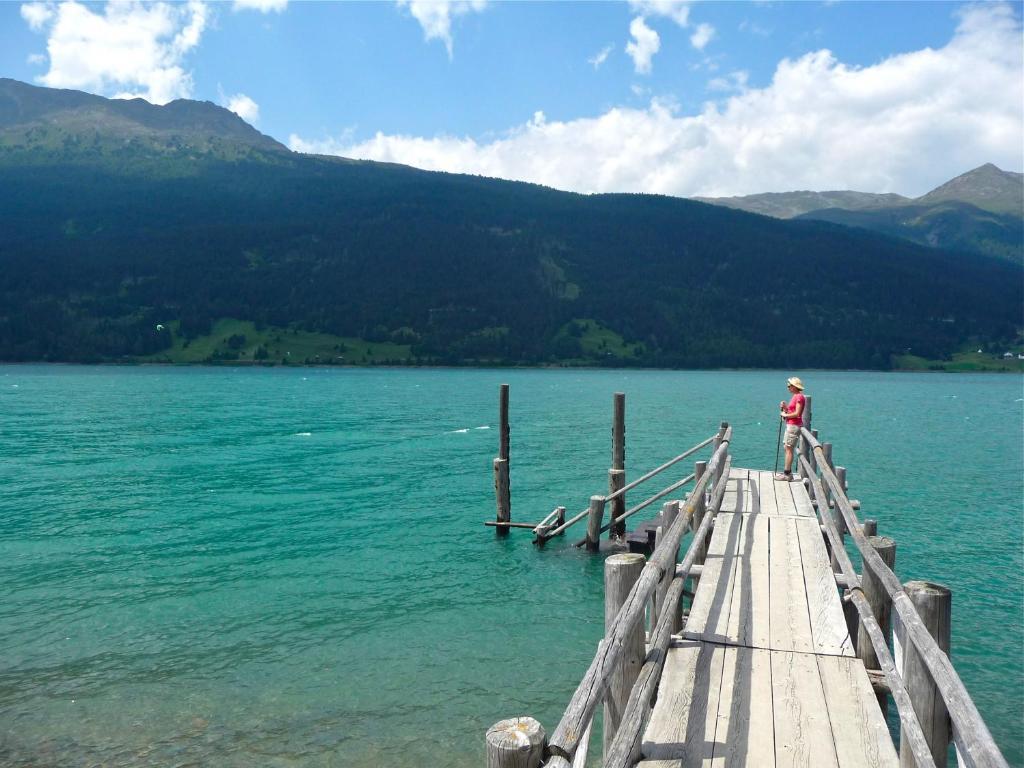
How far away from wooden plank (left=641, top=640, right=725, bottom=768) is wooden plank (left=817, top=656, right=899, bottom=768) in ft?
3.09

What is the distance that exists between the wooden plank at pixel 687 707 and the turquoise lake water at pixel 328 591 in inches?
172

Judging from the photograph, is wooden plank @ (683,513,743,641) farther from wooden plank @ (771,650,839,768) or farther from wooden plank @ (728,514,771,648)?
wooden plank @ (771,650,839,768)

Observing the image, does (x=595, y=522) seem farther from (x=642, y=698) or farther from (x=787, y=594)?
(x=642, y=698)

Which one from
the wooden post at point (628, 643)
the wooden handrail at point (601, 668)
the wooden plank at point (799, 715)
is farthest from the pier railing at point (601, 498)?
the wooden post at point (628, 643)

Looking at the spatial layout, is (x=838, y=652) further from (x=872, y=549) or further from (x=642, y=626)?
(x=642, y=626)

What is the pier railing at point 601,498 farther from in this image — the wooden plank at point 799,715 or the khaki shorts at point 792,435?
the wooden plank at point 799,715

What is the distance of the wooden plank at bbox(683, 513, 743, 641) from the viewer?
25.3 feet

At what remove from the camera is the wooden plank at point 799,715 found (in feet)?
17.6

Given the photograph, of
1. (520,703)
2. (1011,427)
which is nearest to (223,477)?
(520,703)

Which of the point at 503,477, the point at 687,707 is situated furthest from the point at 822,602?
the point at 503,477

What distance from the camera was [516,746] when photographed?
3418 mm

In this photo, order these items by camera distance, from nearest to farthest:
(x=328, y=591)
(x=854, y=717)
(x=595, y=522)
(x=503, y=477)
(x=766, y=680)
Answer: (x=854, y=717) < (x=766, y=680) < (x=328, y=591) < (x=595, y=522) < (x=503, y=477)

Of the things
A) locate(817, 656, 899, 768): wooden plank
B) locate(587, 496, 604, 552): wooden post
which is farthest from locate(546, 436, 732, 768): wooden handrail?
locate(587, 496, 604, 552): wooden post

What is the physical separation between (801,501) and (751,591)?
22.3ft
